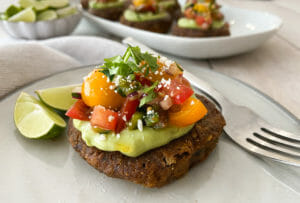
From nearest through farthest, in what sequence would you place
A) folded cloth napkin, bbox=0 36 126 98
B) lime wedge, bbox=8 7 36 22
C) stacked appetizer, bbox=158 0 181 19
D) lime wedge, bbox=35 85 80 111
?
lime wedge, bbox=35 85 80 111, folded cloth napkin, bbox=0 36 126 98, lime wedge, bbox=8 7 36 22, stacked appetizer, bbox=158 0 181 19

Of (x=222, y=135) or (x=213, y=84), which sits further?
(x=213, y=84)

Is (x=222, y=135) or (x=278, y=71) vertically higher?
(x=222, y=135)

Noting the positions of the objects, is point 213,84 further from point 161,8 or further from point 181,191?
point 161,8

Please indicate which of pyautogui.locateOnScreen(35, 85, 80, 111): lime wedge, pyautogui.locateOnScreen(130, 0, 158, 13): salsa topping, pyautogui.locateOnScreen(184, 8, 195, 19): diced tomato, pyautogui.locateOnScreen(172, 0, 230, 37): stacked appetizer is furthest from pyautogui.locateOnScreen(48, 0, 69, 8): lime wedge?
pyautogui.locateOnScreen(35, 85, 80, 111): lime wedge

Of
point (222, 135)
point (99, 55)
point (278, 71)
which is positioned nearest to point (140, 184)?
point (222, 135)

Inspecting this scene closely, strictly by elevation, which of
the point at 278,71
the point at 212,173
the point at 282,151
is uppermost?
the point at 282,151

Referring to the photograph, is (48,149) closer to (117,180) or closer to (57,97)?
(57,97)

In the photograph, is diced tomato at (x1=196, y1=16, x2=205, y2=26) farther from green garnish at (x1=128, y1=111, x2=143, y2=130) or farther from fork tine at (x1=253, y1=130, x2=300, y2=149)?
green garnish at (x1=128, y1=111, x2=143, y2=130)
